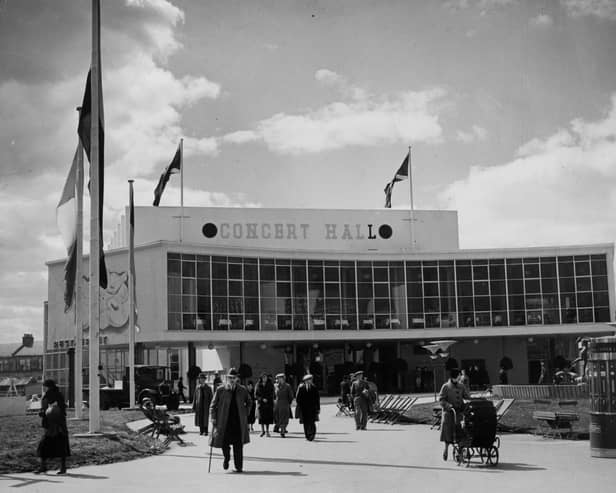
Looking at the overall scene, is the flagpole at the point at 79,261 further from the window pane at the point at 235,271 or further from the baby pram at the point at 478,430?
the window pane at the point at 235,271

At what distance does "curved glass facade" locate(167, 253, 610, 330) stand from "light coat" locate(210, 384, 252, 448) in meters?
39.1

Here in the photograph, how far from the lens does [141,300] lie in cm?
5088

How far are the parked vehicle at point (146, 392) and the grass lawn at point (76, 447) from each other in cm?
1474

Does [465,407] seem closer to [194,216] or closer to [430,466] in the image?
[430,466]

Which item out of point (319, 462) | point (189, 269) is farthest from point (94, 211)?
point (189, 269)

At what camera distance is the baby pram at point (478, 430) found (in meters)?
15.1

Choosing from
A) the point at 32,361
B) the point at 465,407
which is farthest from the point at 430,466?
the point at 32,361

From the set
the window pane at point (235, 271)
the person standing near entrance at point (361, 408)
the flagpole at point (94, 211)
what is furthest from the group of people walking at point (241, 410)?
the window pane at point (235, 271)

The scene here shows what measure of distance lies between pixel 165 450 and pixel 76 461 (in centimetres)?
335

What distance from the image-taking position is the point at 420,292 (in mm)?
58344

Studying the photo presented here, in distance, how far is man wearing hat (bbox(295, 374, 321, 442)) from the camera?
21750 millimetres

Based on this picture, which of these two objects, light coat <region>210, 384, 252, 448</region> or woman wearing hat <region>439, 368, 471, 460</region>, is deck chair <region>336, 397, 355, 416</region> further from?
light coat <region>210, 384, 252, 448</region>

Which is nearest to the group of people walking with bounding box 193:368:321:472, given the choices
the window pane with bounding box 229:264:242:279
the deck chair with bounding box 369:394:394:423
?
the deck chair with bounding box 369:394:394:423

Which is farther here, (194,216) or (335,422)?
(194,216)
